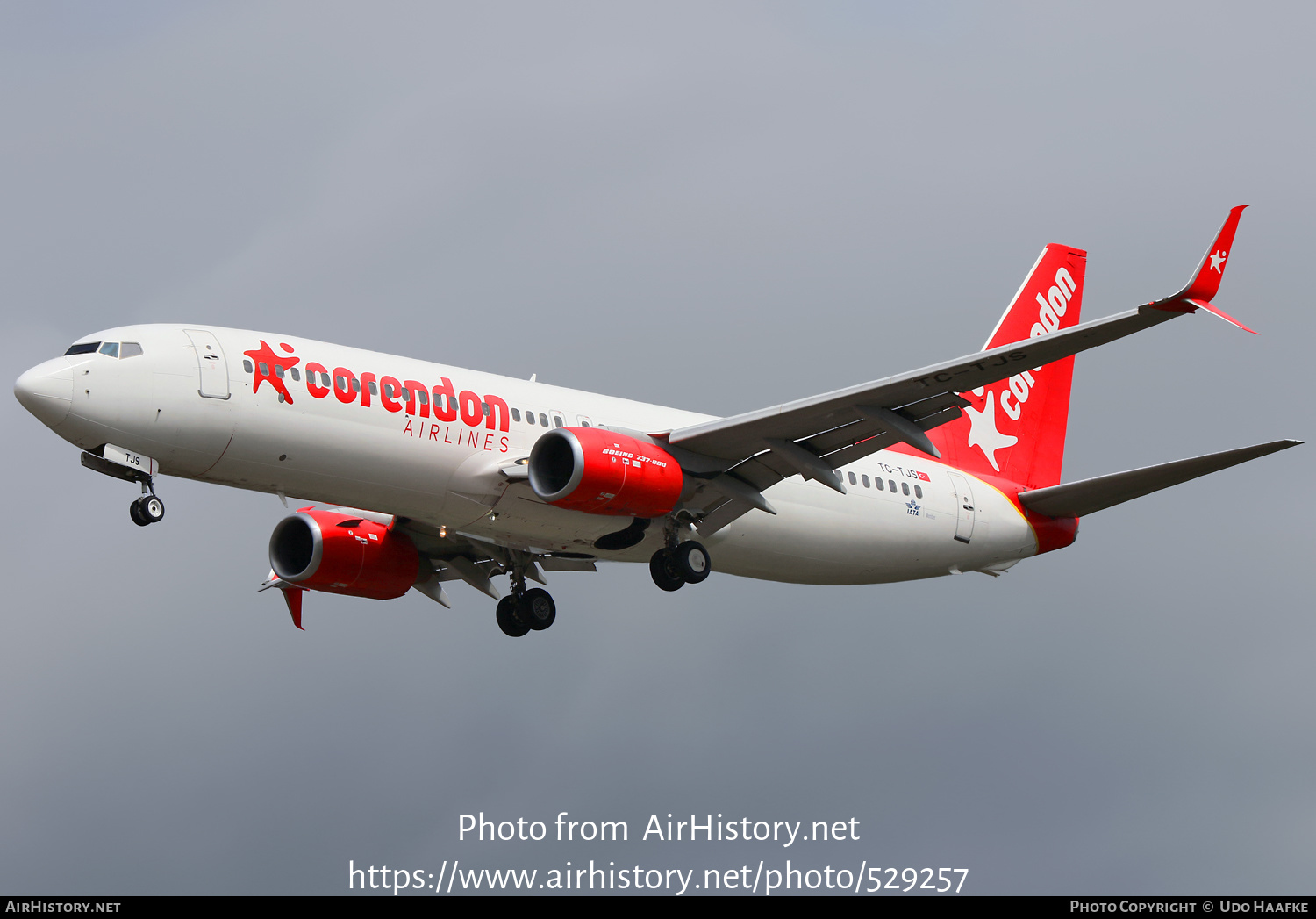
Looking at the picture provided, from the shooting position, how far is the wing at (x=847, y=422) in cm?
2838

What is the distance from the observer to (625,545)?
3431 centimetres

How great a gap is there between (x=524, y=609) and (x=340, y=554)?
4593 mm

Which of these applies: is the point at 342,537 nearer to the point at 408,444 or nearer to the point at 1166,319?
the point at 408,444

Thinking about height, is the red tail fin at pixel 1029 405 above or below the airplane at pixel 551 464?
above

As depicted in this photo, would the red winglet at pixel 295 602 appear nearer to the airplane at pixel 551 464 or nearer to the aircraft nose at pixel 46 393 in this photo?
the airplane at pixel 551 464

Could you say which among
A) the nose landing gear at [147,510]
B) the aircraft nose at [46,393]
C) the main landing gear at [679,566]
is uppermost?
the main landing gear at [679,566]

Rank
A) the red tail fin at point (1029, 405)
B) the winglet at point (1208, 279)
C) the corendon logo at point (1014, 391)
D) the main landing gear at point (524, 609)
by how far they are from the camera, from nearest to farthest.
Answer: the winglet at point (1208, 279) < the main landing gear at point (524, 609) < the red tail fin at point (1029, 405) < the corendon logo at point (1014, 391)

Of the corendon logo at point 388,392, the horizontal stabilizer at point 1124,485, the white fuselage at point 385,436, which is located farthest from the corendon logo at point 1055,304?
the corendon logo at point 388,392

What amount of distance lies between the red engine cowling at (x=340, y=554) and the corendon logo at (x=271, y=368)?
22.6ft

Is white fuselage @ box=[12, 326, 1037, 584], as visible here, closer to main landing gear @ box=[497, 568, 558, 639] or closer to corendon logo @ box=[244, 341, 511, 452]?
corendon logo @ box=[244, 341, 511, 452]

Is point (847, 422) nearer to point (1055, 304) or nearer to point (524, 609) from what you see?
point (524, 609)

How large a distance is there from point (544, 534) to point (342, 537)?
539 centimetres

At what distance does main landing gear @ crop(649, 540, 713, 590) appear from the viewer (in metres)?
34.1

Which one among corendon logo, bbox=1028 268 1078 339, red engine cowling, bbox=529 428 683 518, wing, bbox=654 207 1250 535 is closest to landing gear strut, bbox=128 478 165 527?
red engine cowling, bbox=529 428 683 518
